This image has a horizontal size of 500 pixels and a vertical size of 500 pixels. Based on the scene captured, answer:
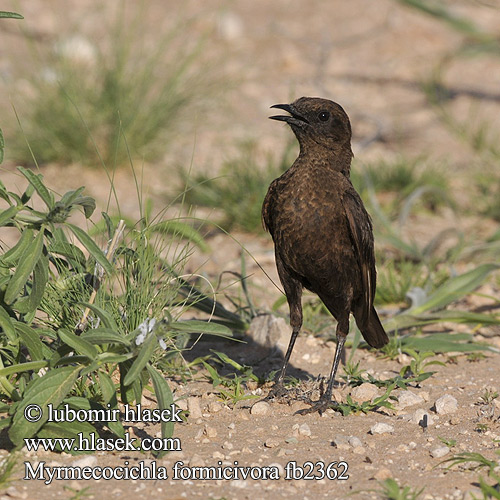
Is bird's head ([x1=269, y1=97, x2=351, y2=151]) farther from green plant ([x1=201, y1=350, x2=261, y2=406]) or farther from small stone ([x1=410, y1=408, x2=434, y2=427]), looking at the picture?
small stone ([x1=410, y1=408, x2=434, y2=427])

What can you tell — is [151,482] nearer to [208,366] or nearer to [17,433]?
[17,433]

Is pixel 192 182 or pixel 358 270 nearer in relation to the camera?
pixel 358 270

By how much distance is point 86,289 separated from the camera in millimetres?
3527

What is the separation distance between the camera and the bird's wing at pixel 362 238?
3785 mm

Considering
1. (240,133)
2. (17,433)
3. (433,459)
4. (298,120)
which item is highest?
(298,120)

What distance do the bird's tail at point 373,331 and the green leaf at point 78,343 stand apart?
5.34ft

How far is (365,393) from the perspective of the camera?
3918mm

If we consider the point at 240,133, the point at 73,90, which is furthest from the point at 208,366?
the point at 240,133

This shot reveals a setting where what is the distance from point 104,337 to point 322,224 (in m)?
1.20

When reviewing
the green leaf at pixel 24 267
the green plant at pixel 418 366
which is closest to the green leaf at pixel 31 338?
the green leaf at pixel 24 267

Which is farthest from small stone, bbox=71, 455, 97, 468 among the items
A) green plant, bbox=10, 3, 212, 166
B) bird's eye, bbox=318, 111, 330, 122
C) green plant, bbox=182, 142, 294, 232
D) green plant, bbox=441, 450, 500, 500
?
green plant, bbox=10, 3, 212, 166

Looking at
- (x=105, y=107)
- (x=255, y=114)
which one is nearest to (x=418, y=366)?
(x=105, y=107)

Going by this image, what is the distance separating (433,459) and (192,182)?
154 inches

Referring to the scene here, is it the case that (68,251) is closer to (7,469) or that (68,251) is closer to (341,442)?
(7,469)
